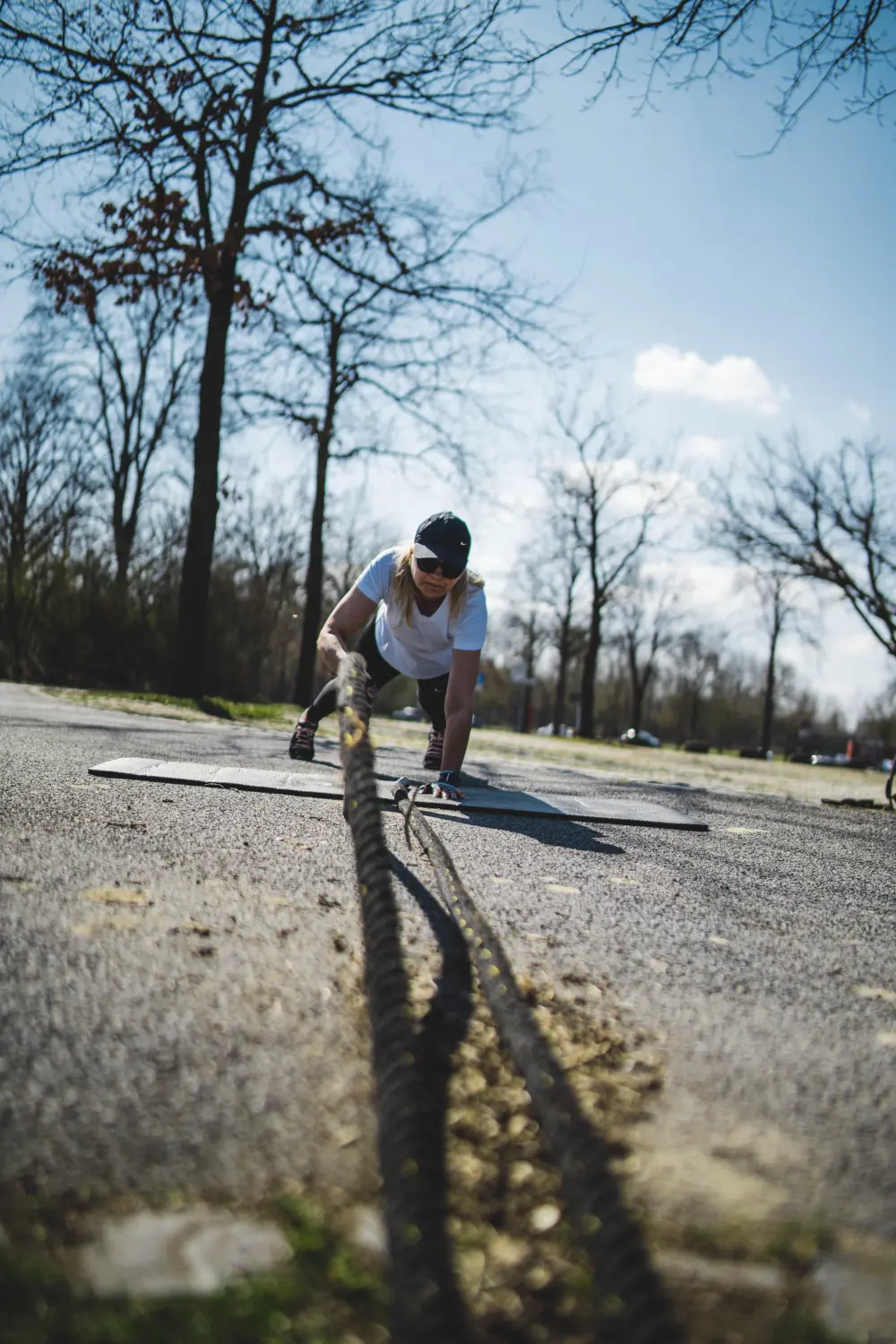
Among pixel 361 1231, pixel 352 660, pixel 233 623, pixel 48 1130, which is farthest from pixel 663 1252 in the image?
pixel 233 623

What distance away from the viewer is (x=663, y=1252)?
3.54 feet

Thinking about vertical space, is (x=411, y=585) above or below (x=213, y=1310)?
above

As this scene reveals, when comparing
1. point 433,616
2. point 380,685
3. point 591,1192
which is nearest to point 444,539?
point 433,616

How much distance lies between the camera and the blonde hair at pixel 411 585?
4.83 metres

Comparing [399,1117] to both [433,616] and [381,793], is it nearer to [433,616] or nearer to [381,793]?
[381,793]

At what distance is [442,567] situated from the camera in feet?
14.6

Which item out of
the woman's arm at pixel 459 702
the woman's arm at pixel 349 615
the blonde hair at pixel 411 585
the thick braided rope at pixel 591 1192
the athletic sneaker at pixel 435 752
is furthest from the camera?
the athletic sneaker at pixel 435 752

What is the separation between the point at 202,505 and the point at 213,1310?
43.4 ft

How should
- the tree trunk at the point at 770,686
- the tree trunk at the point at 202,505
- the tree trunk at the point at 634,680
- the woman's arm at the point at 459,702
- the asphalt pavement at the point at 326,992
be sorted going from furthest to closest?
the tree trunk at the point at 634,680 < the tree trunk at the point at 770,686 < the tree trunk at the point at 202,505 < the woman's arm at the point at 459,702 < the asphalt pavement at the point at 326,992

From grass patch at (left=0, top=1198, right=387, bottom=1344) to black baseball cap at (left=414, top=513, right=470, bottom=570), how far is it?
3.59 metres

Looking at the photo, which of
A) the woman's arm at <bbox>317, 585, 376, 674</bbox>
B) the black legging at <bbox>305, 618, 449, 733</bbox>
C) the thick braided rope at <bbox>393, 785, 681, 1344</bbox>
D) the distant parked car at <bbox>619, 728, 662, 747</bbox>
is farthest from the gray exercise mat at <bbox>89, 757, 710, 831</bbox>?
the distant parked car at <bbox>619, 728, 662, 747</bbox>

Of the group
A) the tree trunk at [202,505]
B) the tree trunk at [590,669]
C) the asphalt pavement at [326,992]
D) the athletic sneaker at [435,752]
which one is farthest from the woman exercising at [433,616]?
the tree trunk at [590,669]

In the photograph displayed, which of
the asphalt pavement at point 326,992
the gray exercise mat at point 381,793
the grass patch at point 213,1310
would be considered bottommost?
the grass patch at point 213,1310

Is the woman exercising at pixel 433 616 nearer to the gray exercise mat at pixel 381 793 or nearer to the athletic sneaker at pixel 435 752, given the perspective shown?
the gray exercise mat at pixel 381 793
